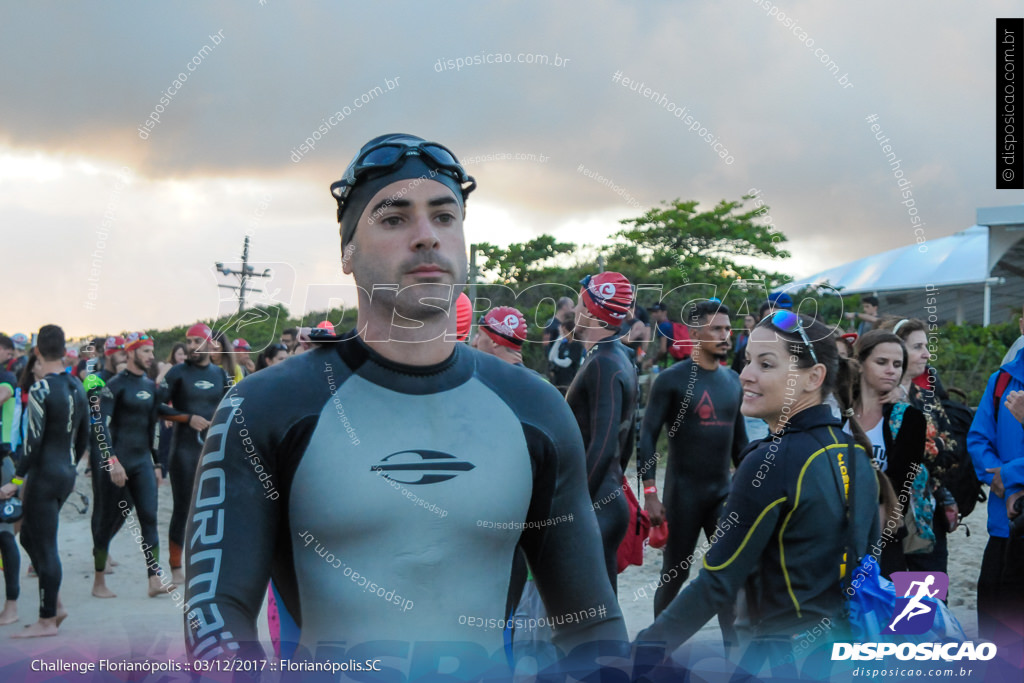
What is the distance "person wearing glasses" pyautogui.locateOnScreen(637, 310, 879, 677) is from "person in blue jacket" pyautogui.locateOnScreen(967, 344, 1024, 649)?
1.88 metres

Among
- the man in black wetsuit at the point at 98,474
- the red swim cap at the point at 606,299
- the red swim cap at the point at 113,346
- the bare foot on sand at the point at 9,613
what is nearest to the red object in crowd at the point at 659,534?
the red swim cap at the point at 606,299

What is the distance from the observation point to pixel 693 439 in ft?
19.7

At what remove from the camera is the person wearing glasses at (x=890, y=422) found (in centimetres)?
480

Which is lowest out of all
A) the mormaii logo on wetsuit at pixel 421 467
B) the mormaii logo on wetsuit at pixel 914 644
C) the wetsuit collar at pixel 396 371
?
the mormaii logo on wetsuit at pixel 914 644

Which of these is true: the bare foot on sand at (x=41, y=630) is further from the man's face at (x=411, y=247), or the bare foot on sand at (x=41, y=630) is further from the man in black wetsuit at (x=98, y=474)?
the man's face at (x=411, y=247)

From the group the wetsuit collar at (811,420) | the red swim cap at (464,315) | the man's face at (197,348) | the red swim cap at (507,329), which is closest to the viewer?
the wetsuit collar at (811,420)

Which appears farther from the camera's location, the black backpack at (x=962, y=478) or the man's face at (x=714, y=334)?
the man's face at (x=714, y=334)

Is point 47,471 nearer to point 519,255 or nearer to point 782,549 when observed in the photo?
point 519,255

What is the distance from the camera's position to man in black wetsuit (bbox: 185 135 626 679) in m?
1.98

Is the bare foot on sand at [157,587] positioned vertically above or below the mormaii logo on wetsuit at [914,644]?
below

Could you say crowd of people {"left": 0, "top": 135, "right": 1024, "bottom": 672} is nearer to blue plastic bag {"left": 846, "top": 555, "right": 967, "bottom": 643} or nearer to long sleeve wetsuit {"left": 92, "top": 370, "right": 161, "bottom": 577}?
blue plastic bag {"left": 846, "top": 555, "right": 967, "bottom": 643}

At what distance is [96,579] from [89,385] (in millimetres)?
1901

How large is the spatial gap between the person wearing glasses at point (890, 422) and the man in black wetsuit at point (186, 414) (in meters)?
Answer: 5.39

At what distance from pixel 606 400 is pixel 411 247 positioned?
355 centimetres
